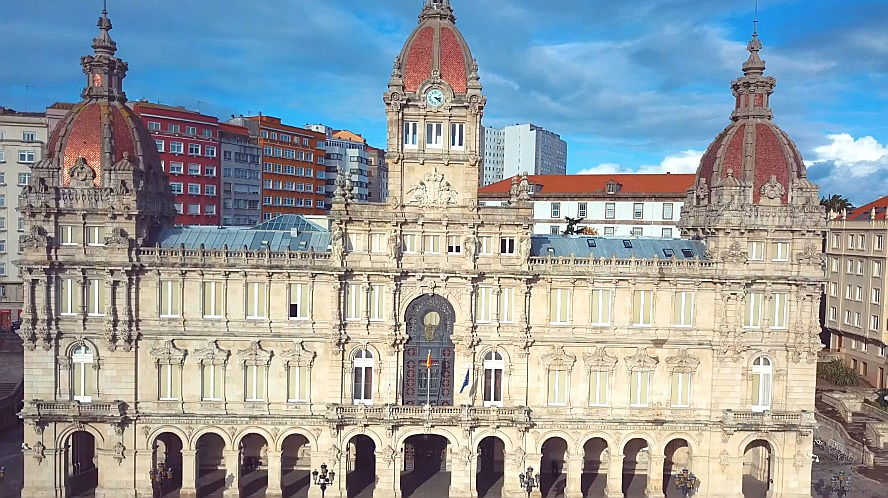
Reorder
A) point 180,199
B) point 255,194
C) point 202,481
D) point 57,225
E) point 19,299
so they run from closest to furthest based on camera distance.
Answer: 1. point 57,225
2. point 202,481
3. point 19,299
4. point 180,199
5. point 255,194

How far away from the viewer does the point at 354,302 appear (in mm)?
57375

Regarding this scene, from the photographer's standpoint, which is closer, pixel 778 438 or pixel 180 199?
pixel 778 438

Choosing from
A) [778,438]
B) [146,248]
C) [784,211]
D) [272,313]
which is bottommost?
[778,438]

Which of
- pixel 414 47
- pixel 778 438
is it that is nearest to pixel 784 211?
pixel 778 438

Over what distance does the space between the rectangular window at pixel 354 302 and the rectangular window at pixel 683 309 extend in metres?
26.6

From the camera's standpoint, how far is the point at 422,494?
192ft

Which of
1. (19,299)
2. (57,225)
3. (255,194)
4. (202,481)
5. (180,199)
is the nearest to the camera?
(57,225)

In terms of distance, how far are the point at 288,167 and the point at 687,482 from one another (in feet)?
321

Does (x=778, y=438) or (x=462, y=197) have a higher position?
(x=462, y=197)

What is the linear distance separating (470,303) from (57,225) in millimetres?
34430

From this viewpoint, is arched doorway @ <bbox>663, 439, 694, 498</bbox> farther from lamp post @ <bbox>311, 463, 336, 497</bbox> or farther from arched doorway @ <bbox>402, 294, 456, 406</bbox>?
lamp post @ <bbox>311, 463, 336, 497</bbox>

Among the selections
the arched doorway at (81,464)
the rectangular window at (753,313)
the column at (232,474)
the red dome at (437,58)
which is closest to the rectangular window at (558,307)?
the rectangular window at (753,313)

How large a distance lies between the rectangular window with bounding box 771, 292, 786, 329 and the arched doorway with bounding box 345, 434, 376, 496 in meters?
36.5

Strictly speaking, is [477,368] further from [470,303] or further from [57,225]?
[57,225]
